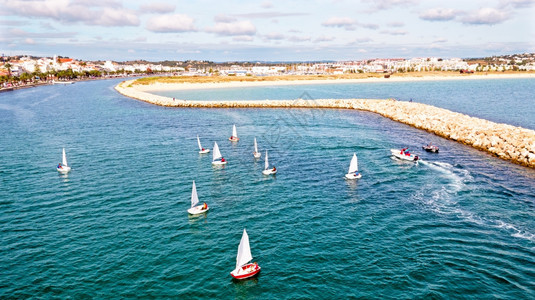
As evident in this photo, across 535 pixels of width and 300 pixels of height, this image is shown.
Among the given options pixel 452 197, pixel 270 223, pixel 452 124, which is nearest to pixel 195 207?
pixel 270 223

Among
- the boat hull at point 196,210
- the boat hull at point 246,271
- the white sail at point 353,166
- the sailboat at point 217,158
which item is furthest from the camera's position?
the sailboat at point 217,158

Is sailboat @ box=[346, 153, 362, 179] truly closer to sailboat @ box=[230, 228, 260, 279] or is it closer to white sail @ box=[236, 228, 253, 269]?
sailboat @ box=[230, 228, 260, 279]

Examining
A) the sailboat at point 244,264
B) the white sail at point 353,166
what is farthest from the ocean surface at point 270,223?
the white sail at point 353,166

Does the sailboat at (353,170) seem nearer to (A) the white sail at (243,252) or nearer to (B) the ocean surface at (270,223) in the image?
(B) the ocean surface at (270,223)

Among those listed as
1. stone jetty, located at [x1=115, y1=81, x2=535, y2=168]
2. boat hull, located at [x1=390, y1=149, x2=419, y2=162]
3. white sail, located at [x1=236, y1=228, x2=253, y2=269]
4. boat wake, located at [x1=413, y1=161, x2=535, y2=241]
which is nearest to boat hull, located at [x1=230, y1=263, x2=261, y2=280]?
white sail, located at [x1=236, y1=228, x2=253, y2=269]

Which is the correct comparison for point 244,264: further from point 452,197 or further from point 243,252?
point 452,197
